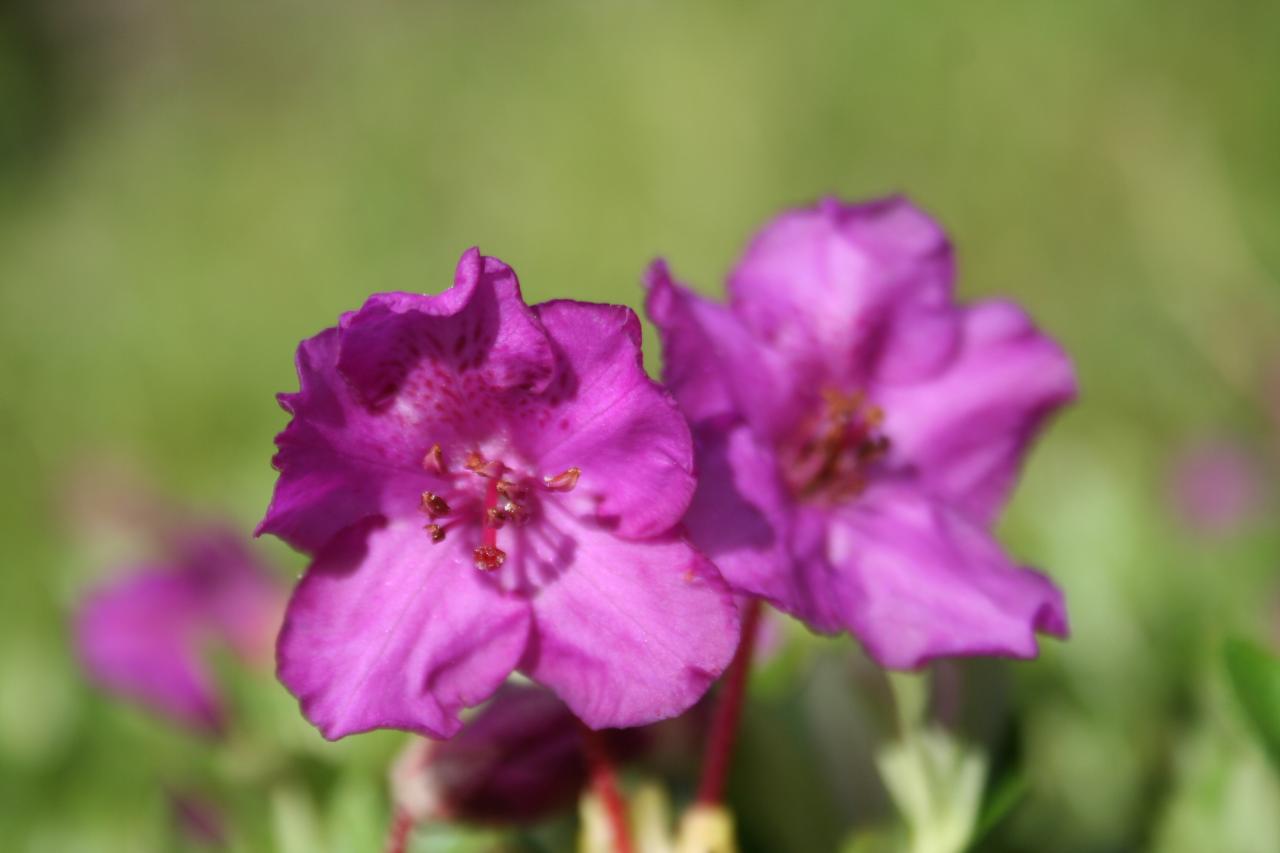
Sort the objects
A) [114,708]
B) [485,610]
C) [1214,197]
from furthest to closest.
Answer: [1214,197] < [114,708] < [485,610]

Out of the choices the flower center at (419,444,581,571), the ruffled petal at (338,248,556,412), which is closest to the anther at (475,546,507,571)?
the flower center at (419,444,581,571)

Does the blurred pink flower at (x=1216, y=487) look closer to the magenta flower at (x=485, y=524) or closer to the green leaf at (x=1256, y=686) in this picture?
the green leaf at (x=1256, y=686)

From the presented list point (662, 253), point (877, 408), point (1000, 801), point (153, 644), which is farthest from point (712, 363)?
point (662, 253)

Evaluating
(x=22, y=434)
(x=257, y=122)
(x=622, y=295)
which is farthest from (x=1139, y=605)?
(x=257, y=122)

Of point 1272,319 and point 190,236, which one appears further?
point 190,236

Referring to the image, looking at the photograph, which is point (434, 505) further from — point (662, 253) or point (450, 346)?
point (662, 253)

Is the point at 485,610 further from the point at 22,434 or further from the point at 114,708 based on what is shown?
the point at 22,434
